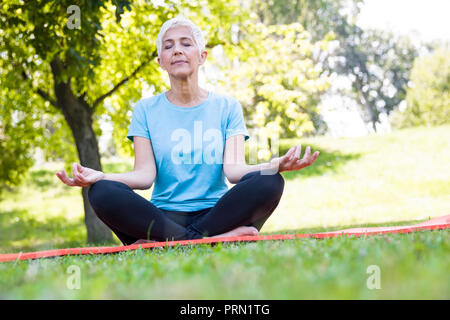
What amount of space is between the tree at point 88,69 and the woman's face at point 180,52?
2.15 m

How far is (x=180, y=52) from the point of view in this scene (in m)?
3.55

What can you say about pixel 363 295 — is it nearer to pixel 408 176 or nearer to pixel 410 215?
pixel 410 215

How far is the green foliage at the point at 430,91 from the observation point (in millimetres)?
31109

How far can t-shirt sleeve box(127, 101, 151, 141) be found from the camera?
3691 mm

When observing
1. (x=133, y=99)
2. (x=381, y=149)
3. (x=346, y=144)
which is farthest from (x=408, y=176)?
(x=133, y=99)

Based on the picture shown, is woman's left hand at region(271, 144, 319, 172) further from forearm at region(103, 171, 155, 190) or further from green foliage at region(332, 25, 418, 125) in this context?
green foliage at region(332, 25, 418, 125)

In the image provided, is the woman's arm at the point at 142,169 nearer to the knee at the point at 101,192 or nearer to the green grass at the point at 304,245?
the knee at the point at 101,192

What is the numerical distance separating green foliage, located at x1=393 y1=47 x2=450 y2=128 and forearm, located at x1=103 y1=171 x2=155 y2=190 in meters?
30.6

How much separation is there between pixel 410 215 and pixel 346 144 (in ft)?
24.2

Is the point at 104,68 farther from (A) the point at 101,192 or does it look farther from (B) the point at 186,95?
(A) the point at 101,192

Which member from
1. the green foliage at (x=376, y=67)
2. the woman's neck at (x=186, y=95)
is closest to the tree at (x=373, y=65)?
the green foliage at (x=376, y=67)

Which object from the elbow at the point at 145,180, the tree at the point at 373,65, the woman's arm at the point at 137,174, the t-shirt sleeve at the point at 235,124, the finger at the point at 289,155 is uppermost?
the tree at the point at 373,65

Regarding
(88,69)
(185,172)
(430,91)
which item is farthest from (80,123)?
(430,91)
